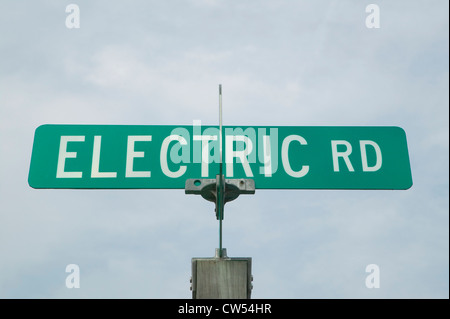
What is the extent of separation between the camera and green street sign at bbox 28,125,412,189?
13.7 ft

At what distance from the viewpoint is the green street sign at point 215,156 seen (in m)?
4.17

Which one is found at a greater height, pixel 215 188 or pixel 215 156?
pixel 215 156

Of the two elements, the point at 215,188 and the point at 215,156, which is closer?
the point at 215,188

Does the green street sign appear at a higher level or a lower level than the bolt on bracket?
higher

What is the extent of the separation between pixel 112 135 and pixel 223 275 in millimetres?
1531

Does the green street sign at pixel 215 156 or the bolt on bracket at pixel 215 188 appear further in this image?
the green street sign at pixel 215 156

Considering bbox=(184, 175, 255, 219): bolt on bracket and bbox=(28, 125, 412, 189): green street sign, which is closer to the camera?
bbox=(184, 175, 255, 219): bolt on bracket

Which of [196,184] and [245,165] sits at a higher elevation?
[245,165]

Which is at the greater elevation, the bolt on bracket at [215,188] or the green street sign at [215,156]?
the green street sign at [215,156]

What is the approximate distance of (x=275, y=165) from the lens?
13.9 ft

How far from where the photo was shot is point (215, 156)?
13.9ft
